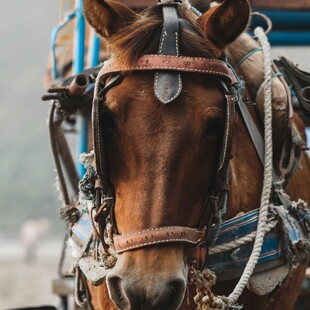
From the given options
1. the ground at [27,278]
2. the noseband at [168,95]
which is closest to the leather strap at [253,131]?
the noseband at [168,95]

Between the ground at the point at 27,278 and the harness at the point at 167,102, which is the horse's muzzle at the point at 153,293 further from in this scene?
the ground at the point at 27,278

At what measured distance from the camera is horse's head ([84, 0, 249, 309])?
226cm

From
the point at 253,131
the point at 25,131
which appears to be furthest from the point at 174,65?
the point at 25,131

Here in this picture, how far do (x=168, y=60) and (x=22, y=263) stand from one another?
13.1m

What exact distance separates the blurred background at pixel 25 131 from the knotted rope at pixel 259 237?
17038 millimetres

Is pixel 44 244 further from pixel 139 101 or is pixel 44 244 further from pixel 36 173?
pixel 139 101

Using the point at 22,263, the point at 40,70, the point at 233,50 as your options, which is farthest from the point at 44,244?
the point at 233,50

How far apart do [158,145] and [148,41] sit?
1.23 ft

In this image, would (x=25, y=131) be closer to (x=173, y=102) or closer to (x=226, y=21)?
(x=226, y=21)

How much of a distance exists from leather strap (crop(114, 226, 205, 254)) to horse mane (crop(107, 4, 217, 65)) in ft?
1.74

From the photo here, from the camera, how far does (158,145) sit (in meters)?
2.35

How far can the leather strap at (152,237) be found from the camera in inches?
90.0

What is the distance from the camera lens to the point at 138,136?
2.37 metres

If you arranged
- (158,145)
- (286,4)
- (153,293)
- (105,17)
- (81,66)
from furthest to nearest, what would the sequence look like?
1. (286,4)
2. (81,66)
3. (105,17)
4. (158,145)
5. (153,293)
